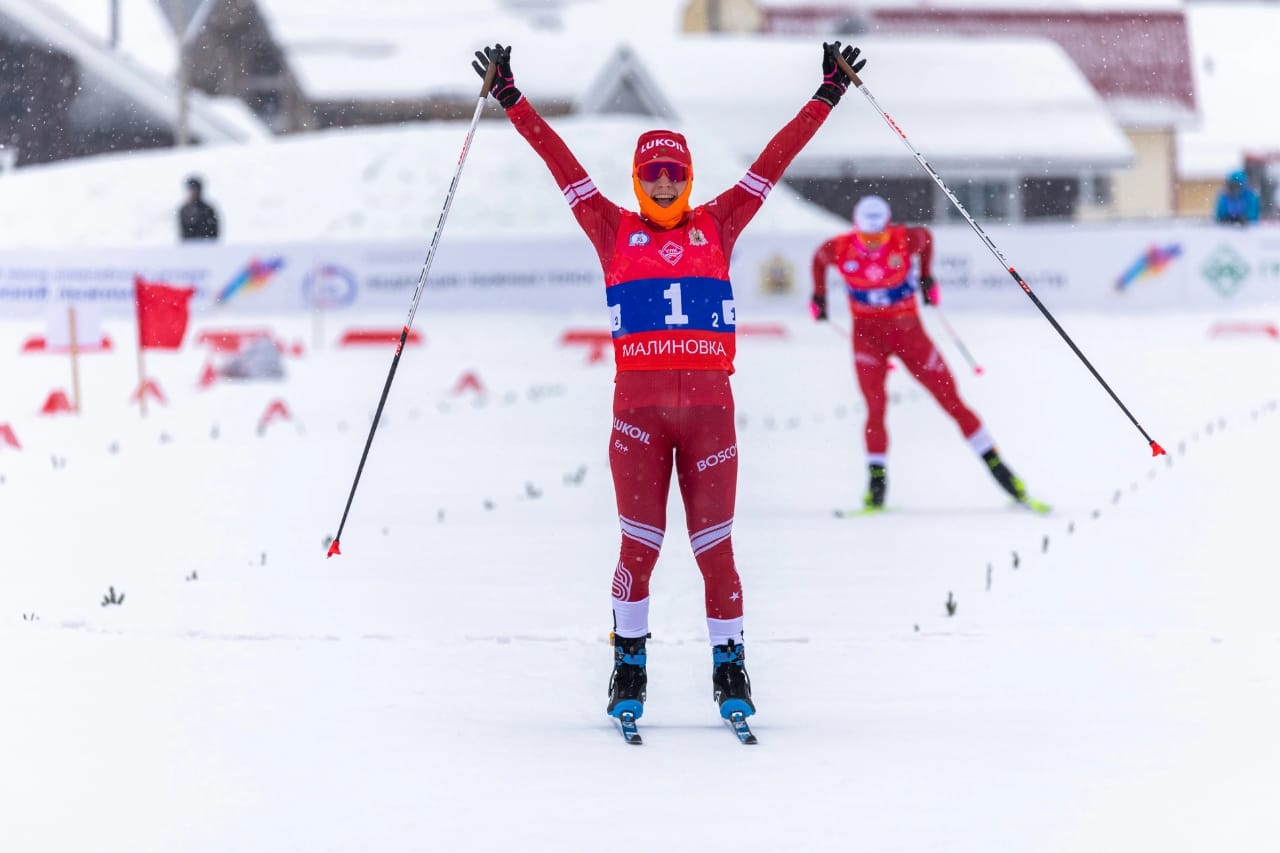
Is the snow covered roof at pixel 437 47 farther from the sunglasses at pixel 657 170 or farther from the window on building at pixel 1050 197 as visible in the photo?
the sunglasses at pixel 657 170

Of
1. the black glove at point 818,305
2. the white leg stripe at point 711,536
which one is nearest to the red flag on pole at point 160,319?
the black glove at point 818,305

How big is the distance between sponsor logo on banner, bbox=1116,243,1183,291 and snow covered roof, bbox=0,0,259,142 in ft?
93.3

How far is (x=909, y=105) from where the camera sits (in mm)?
48000

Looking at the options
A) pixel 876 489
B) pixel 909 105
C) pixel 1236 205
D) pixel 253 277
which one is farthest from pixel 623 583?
pixel 909 105

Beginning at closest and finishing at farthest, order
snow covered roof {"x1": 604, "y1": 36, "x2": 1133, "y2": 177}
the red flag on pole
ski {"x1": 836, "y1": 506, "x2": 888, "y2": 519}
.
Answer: ski {"x1": 836, "y1": 506, "x2": 888, "y2": 519} < the red flag on pole < snow covered roof {"x1": 604, "y1": 36, "x2": 1133, "y2": 177}

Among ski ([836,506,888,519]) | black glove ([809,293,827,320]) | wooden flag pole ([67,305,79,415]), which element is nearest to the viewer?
ski ([836,506,888,519])

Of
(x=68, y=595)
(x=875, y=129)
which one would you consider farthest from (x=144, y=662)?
(x=875, y=129)

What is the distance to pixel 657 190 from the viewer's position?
637 centimetres

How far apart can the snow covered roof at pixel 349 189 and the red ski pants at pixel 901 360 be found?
23525 mm

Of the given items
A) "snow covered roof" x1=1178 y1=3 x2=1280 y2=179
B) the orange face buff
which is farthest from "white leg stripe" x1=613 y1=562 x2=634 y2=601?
"snow covered roof" x1=1178 y1=3 x2=1280 y2=179

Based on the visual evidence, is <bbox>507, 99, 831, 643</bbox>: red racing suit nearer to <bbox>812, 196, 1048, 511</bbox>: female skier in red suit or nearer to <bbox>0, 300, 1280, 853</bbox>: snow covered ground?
<bbox>0, 300, 1280, 853</bbox>: snow covered ground

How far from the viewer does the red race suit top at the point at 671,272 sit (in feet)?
20.9

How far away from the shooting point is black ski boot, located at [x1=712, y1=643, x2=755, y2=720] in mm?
6277

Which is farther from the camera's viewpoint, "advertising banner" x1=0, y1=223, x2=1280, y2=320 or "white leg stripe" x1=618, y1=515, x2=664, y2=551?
"advertising banner" x1=0, y1=223, x2=1280, y2=320
